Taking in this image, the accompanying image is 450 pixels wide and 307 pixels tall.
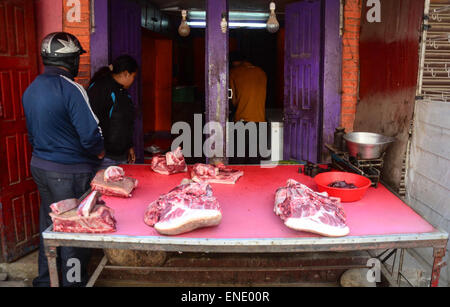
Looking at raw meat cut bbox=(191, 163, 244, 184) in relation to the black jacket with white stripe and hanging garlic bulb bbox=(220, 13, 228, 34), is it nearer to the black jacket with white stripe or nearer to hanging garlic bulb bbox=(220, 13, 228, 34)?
the black jacket with white stripe

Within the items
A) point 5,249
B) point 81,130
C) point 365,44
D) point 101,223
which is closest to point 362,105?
point 365,44

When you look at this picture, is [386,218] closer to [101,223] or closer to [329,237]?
[329,237]

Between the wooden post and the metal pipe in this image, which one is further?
the wooden post

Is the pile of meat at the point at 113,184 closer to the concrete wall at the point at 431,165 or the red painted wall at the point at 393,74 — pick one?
the concrete wall at the point at 431,165

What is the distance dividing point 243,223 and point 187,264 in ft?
5.93

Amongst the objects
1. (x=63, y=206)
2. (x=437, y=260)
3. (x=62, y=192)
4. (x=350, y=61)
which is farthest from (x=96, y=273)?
(x=350, y=61)

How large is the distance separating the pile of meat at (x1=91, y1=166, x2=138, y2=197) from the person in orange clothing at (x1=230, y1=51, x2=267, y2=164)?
155 inches

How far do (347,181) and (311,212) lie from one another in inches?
41.1

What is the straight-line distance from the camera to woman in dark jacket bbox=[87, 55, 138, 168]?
438 centimetres

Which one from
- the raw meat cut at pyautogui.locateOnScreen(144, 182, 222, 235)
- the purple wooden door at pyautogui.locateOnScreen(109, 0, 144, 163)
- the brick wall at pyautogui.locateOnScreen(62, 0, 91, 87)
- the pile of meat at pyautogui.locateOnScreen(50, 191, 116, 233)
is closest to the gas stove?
the raw meat cut at pyautogui.locateOnScreen(144, 182, 222, 235)

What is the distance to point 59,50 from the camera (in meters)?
3.53

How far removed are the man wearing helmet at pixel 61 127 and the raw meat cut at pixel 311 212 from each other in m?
1.84

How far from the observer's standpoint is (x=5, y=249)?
4574 mm

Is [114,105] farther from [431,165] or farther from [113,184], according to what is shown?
[431,165]
